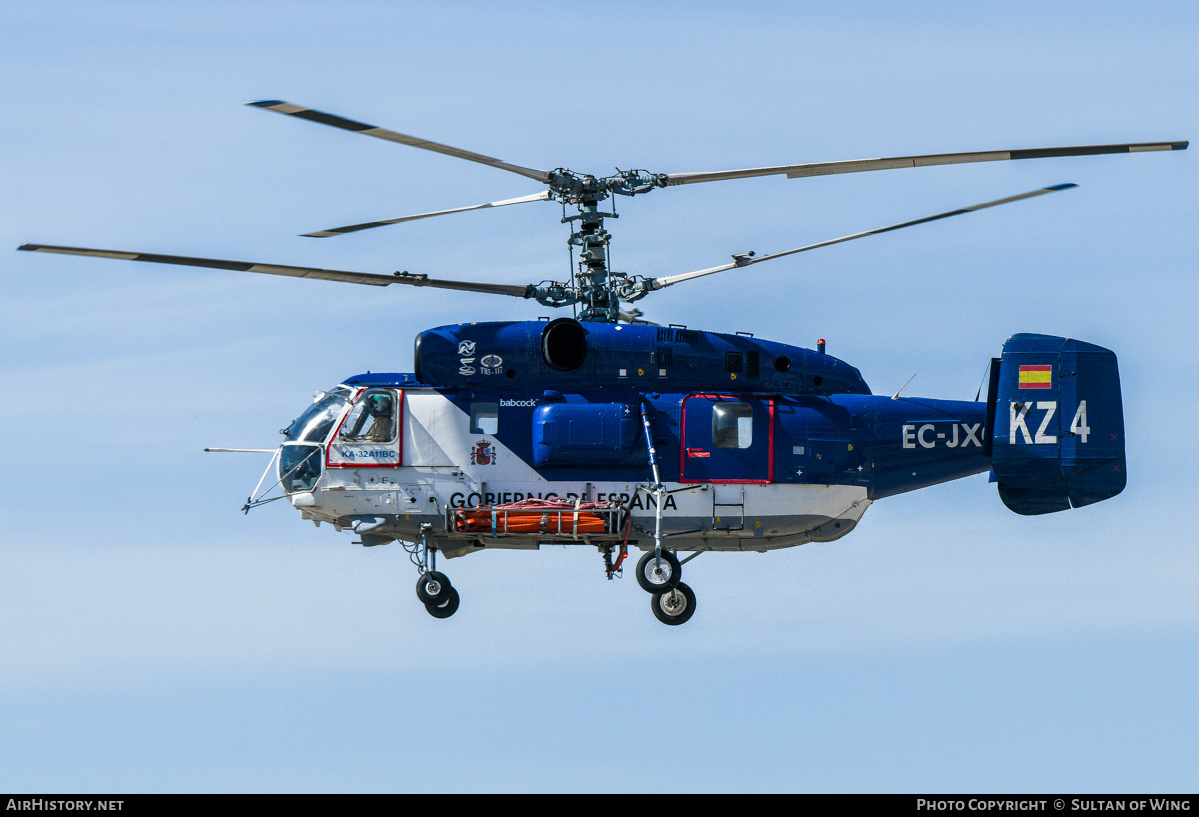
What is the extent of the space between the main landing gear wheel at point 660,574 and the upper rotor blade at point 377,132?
586 centimetres

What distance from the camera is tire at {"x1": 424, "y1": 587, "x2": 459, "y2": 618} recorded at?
27.8m

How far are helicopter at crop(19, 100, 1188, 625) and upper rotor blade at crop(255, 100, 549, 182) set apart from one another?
67.4 inches

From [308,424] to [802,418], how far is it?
23.8 ft

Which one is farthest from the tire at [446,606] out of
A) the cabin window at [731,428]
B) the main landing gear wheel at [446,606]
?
Answer: the cabin window at [731,428]

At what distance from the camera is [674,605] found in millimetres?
27297

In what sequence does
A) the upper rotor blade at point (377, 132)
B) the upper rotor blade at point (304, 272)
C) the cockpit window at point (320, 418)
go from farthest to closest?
the cockpit window at point (320, 418) → the upper rotor blade at point (304, 272) → the upper rotor blade at point (377, 132)

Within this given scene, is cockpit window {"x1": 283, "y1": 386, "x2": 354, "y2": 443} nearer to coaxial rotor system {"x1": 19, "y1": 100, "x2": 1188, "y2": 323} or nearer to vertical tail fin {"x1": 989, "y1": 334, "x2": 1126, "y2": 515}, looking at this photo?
coaxial rotor system {"x1": 19, "y1": 100, "x2": 1188, "y2": 323}

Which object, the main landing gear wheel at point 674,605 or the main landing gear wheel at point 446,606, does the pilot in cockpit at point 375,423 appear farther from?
the main landing gear wheel at point 674,605

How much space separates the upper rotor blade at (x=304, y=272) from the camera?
84.5 feet

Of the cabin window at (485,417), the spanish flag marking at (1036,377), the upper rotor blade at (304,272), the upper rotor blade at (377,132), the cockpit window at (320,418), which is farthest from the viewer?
the spanish flag marking at (1036,377)

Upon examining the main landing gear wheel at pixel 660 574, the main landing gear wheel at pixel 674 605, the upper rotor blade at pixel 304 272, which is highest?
the upper rotor blade at pixel 304 272

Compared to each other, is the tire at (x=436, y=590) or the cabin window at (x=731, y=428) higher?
the cabin window at (x=731, y=428)

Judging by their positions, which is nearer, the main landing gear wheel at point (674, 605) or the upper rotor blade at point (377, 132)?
the upper rotor blade at point (377, 132)

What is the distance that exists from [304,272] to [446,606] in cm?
533
